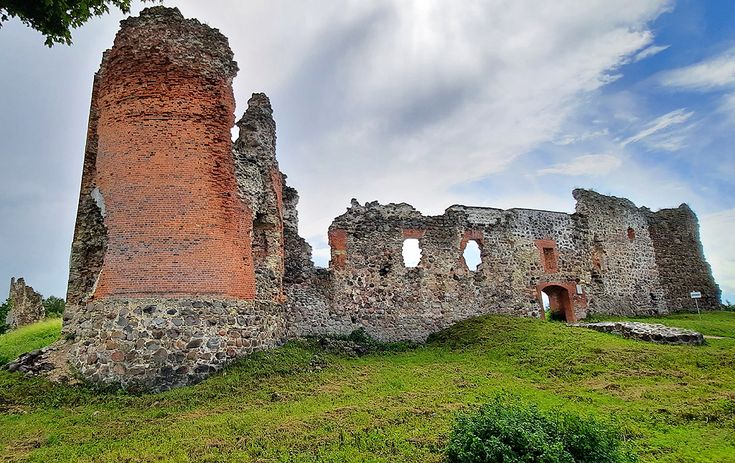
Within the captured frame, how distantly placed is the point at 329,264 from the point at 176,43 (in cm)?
873

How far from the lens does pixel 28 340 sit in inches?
682

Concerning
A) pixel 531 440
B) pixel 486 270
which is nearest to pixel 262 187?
pixel 486 270

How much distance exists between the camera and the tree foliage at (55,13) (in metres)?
8.11

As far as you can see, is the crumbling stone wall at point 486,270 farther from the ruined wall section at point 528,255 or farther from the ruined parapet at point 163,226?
the ruined parapet at point 163,226

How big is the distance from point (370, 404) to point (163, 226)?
252 inches

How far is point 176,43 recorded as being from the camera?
41.0 ft

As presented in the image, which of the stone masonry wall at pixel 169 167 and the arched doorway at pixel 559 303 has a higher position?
the stone masonry wall at pixel 169 167

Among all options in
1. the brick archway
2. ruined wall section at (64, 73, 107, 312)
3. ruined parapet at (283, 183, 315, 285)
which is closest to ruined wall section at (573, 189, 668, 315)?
the brick archway

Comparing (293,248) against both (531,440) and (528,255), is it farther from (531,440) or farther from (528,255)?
(531,440)

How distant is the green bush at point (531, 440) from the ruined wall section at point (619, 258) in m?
17.8

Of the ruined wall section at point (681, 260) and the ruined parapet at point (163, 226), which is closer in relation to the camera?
the ruined parapet at point (163, 226)

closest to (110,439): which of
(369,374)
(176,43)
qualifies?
(369,374)

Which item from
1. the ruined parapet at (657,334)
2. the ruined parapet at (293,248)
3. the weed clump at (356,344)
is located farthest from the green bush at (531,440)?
the ruined parapet at (293,248)

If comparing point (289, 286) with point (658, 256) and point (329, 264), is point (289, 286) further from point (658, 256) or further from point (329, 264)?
point (658, 256)
